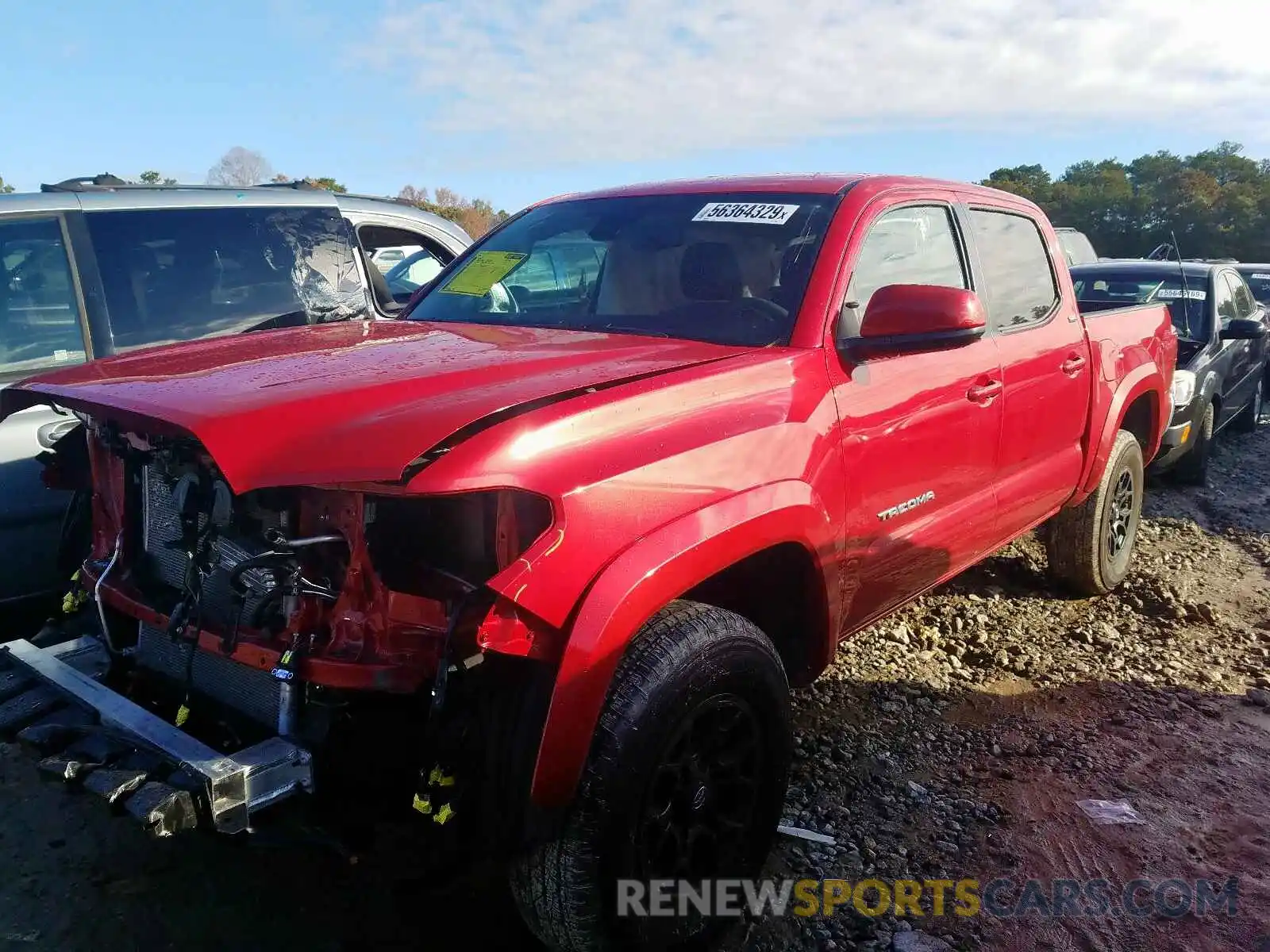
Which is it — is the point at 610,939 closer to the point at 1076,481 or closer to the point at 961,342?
the point at 961,342

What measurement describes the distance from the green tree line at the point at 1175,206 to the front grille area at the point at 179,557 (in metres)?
23.4

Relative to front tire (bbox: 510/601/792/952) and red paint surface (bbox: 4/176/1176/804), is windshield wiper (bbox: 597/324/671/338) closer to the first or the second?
red paint surface (bbox: 4/176/1176/804)

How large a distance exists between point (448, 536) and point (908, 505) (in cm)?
161

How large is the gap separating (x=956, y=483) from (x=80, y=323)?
3.47 metres

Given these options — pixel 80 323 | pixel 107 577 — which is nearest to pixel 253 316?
pixel 80 323

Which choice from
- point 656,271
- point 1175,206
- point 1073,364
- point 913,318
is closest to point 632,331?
point 656,271

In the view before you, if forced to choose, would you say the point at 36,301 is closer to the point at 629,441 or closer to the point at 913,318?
the point at 629,441

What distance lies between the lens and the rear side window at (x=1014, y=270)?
3773mm

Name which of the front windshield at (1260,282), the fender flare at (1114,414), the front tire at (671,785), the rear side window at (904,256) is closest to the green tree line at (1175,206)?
the front windshield at (1260,282)

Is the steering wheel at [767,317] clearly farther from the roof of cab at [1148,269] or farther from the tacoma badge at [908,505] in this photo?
the roof of cab at [1148,269]

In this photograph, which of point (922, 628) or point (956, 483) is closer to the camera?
point (956, 483)

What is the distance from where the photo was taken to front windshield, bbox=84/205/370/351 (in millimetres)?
4102

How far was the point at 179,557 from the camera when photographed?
2447 millimetres

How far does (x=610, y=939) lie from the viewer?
2168mm
